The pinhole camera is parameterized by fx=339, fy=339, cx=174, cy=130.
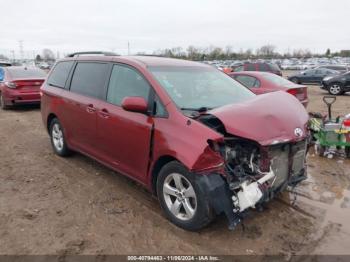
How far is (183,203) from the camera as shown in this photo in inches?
144

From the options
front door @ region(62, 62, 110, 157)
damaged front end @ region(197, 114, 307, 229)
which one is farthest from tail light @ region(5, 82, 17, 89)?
damaged front end @ region(197, 114, 307, 229)

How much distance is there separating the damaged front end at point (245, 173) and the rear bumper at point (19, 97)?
30.7ft

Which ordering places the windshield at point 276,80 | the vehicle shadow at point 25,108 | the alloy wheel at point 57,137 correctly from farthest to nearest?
1. the vehicle shadow at point 25,108
2. the windshield at point 276,80
3. the alloy wheel at point 57,137

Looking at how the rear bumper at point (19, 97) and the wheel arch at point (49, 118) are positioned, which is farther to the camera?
the rear bumper at point (19, 97)

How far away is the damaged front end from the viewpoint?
331 cm

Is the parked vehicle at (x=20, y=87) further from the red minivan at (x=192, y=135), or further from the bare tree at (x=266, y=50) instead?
the bare tree at (x=266, y=50)

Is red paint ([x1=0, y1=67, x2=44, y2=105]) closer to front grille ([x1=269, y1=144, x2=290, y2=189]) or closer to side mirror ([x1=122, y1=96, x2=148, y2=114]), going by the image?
side mirror ([x1=122, y1=96, x2=148, y2=114])

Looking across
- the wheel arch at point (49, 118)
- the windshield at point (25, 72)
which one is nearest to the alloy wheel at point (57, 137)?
the wheel arch at point (49, 118)

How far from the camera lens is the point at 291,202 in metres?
4.39

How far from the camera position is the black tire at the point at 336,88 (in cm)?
1794

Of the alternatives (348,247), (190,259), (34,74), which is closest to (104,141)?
(190,259)

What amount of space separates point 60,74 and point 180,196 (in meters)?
3.64

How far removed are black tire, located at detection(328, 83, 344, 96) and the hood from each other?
1583 centimetres

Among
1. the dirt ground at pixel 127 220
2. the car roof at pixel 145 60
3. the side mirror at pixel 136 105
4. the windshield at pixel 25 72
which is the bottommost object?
the dirt ground at pixel 127 220
